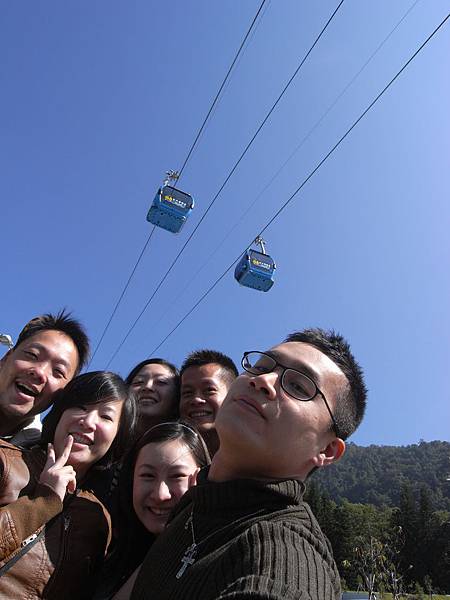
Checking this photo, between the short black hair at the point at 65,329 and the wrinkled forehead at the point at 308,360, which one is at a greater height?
the wrinkled forehead at the point at 308,360

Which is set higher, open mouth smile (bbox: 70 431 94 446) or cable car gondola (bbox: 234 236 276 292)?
open mouth smile (bbox: 70 431 94 446)

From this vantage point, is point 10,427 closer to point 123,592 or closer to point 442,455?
point 123,592

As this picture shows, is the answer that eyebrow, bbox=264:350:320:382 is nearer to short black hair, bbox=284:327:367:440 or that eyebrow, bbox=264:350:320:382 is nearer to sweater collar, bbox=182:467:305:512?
short black hair, bbox=284:327:367:440

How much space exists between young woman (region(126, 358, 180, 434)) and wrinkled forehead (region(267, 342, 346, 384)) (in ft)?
6.39

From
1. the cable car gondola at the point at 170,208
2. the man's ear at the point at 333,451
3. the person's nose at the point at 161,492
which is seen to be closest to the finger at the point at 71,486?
the person's nose at the point at 161,492

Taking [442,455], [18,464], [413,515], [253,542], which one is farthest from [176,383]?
[442,455]

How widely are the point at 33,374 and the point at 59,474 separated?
0.90 m

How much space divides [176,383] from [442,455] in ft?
484

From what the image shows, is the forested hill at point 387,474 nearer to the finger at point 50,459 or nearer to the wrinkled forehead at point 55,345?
the wrinkled forehead at point 55,345

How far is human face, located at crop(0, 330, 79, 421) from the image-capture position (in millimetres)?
→ 2771

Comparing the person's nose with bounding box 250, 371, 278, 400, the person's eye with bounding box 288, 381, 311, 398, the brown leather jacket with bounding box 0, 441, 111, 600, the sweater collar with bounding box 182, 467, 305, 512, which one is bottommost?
the brown leather jacket with bounding box 0, 441, 111, 600

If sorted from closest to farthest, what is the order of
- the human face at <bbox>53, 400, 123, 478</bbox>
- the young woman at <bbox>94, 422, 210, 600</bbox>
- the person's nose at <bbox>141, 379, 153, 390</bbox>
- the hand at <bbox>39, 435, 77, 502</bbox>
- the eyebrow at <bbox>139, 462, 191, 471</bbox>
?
the hand at <bbox>39, 435, 77, 502</bbox> < the young woman at <bbox>94, 422, 210, 600</bbox> < the eyebrow at <bbox>139, 462, 191, 471</bbox> < the human face at <bbox>53, 400, 123, 478</bbox> < the person's nose at <bbox>141, 379, 153, 390</bbox>

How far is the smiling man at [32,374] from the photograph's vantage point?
2779 mm

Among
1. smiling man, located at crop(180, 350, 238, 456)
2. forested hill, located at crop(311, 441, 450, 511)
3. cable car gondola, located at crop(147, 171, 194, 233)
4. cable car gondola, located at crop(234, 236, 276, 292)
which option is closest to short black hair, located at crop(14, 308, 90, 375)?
smiling man, located at crop(180, 350, 238, 456)
